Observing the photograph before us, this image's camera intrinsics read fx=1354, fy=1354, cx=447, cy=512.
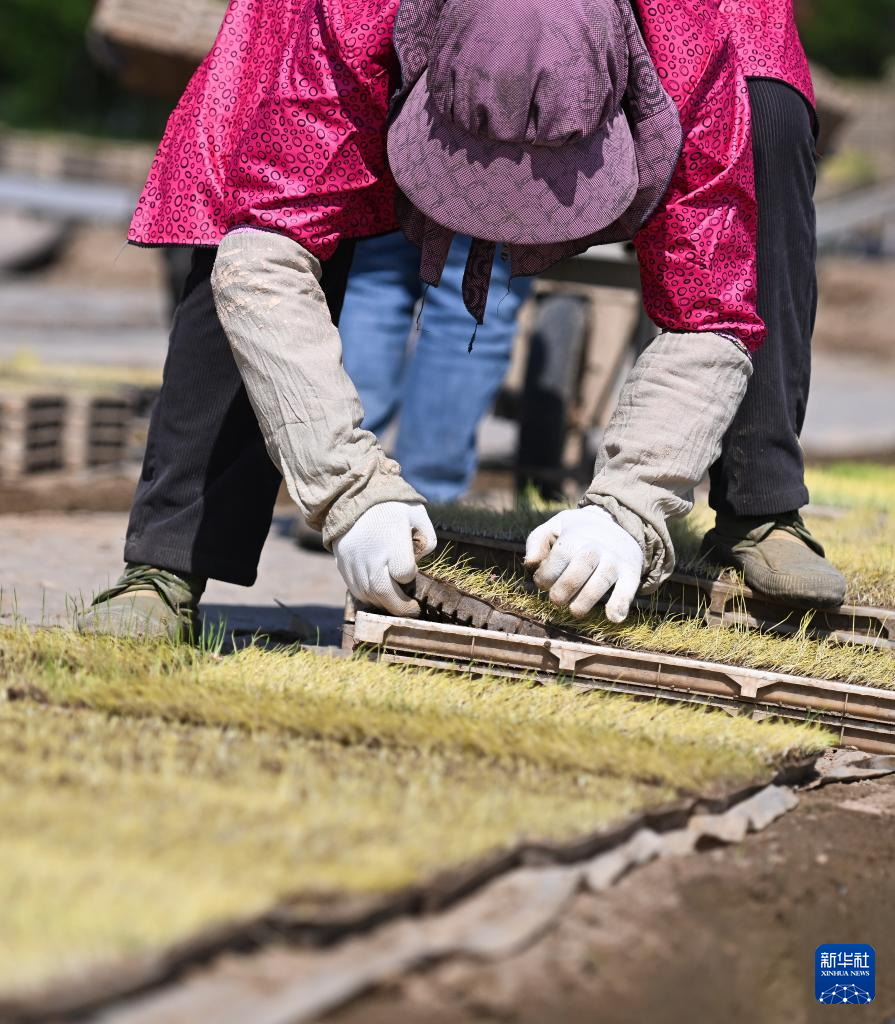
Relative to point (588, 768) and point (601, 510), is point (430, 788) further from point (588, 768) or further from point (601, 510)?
point (601, 510)

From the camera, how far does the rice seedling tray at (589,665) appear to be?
2.21 metres

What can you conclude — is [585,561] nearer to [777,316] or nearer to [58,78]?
[777,316]

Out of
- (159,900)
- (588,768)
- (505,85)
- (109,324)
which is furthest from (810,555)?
(109,324)

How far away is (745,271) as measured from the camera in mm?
2223

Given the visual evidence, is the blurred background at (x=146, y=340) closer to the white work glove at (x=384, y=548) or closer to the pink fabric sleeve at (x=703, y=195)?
the white work glove at (x=384, y=548)

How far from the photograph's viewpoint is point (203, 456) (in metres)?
2.44

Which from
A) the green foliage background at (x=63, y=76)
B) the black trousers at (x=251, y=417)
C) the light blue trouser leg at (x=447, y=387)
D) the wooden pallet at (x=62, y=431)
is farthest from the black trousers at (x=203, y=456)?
the green foliage background at (x=63, y=76)

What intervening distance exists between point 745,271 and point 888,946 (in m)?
→ 1.08

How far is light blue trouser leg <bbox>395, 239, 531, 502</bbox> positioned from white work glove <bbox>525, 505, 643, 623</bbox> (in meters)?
1.73

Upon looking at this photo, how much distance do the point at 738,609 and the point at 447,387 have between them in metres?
1.57

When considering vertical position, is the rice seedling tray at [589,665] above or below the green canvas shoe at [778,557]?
below

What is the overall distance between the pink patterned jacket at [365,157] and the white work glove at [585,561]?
1.30 feet

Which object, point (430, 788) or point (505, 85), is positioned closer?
point (430, 788)

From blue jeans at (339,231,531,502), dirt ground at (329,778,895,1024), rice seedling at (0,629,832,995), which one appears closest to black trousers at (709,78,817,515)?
rice seedling at (0,629,832,995)
